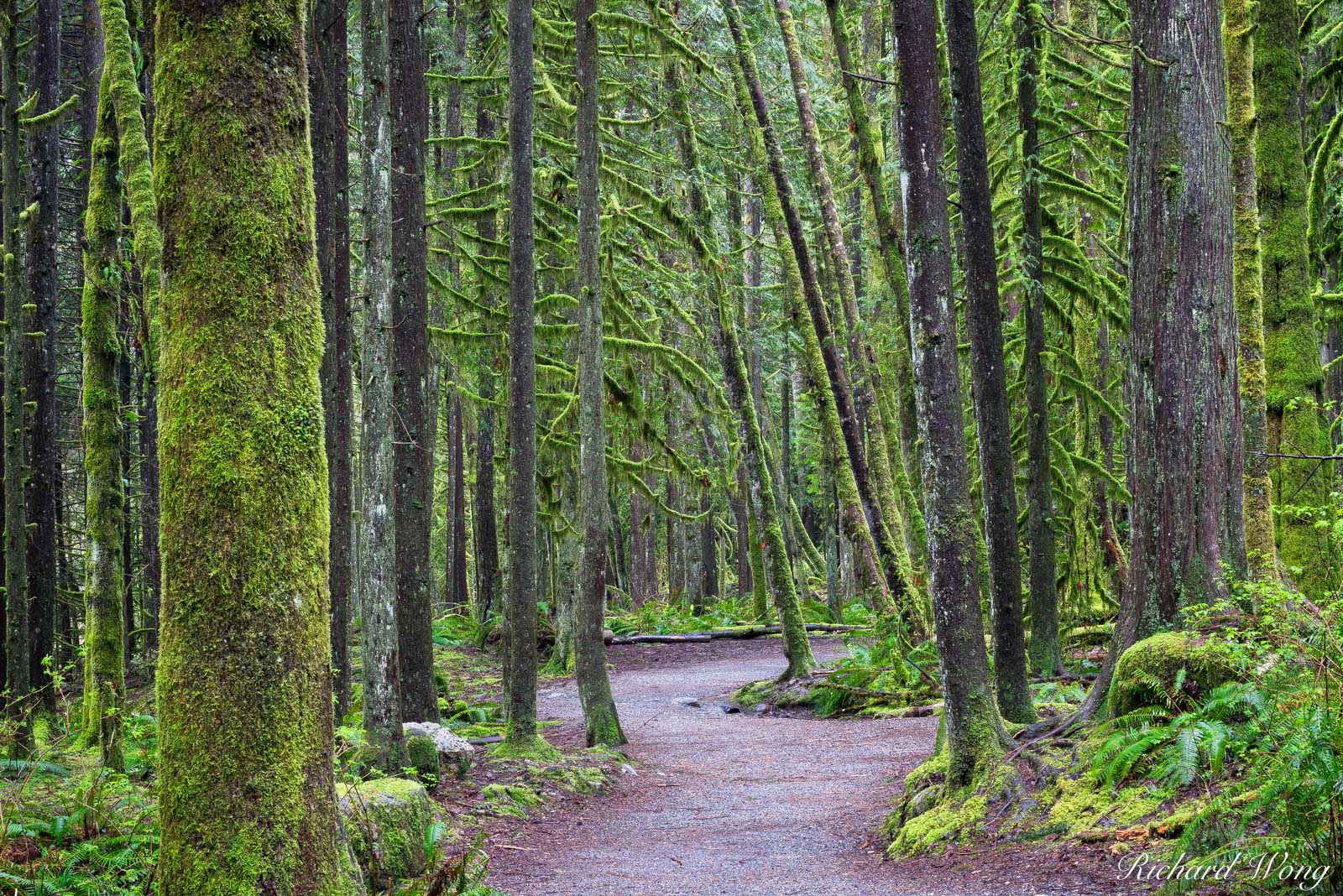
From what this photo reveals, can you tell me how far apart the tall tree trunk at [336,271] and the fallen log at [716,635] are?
13.3 metres

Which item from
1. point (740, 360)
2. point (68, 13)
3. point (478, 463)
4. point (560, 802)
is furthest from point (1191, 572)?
point (68, 13)

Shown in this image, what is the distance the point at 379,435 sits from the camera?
863cm

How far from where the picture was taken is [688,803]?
30.8 ft

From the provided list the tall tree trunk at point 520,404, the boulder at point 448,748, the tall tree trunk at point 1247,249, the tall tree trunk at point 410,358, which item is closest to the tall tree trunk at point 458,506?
the tall tree trunk at point 410,358

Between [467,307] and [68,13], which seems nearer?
[467,307]

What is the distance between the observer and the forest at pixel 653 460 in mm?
3453

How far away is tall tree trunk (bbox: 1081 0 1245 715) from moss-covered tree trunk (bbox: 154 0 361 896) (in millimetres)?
5591

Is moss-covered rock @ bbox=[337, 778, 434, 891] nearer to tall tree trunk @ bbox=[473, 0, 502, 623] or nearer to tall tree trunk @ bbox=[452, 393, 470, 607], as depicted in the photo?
tall tree trunk @ bbox=[473, 0, 502, 623]

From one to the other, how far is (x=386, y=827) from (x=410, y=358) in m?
5.50

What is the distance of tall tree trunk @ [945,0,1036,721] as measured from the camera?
8750mm

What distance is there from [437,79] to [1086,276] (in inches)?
348

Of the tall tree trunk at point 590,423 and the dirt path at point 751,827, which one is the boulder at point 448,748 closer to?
the dirt path at point 751,827

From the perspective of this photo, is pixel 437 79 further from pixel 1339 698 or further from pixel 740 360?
pixel 1339 698

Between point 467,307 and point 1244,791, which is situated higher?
point 467,307
